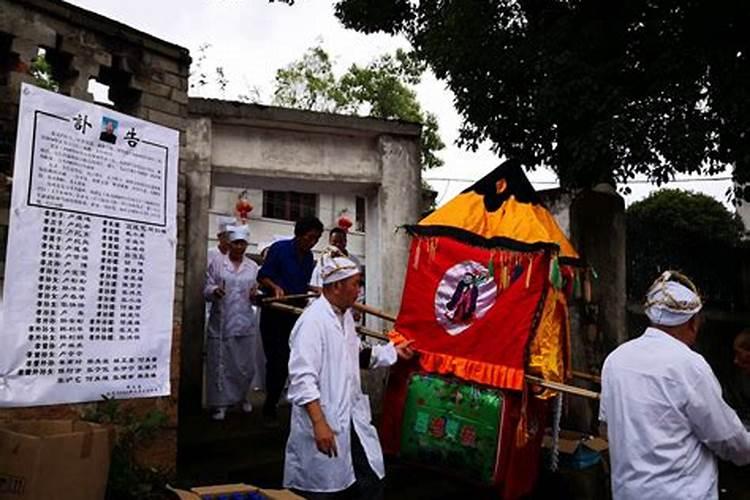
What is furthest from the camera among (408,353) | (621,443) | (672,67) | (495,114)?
(495,114)

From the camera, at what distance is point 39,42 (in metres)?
3.79

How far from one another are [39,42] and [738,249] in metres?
8.89

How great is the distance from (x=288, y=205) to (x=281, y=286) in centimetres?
1230

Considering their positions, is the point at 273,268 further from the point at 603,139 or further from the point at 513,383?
the point at 603,139

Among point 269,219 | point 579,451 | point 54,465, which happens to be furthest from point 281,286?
point 269,219

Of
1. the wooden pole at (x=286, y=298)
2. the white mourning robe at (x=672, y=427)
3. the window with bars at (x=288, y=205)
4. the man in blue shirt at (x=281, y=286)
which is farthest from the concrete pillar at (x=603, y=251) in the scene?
the window with bars at (x=288, y=205)

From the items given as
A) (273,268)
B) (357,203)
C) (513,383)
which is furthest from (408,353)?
(357,203)

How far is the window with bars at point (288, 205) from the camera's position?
17203 millimetres

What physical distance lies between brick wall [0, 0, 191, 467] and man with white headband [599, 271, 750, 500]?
268 centimetres

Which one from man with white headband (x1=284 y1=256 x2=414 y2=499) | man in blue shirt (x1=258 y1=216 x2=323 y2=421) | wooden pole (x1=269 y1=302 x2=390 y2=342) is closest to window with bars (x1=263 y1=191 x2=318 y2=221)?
man in blue shirt (x1=258 y1=216 x2=323 y2=421)

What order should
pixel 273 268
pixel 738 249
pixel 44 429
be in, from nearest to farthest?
pixel 44 429, pixel 273 268, pixel 738 249

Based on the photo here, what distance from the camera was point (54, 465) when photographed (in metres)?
2.85

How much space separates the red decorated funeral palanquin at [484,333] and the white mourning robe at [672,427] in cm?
140

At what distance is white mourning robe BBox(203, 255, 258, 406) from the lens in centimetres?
588
